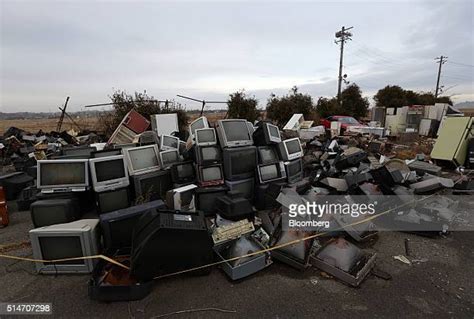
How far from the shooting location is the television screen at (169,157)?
4.30 m

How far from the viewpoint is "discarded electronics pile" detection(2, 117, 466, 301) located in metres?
2.20

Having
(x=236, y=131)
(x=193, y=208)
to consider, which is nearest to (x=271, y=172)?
(x=236, y=131)

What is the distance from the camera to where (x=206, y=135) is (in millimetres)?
4098

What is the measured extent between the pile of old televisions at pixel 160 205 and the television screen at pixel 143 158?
0.05ft

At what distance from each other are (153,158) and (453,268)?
415cm

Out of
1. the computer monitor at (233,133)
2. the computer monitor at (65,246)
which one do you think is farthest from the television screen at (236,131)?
the computer monitor at (65,246)

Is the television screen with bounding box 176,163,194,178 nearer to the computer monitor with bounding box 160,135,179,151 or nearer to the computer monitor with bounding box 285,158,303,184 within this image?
the computer monitor with bounding box 160,135,179,151

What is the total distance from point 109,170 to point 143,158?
678 millimetres

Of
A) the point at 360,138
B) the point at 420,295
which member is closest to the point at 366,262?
the point at 420,295

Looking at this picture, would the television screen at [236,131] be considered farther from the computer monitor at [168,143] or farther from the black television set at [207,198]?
the computer monitor at [168,143]

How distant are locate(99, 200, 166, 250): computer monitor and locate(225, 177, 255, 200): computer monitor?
1450 millimetres

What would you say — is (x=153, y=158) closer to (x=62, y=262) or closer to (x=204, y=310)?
(x=62, y=262)

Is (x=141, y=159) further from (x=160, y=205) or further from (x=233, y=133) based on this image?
(x=233, y=133)

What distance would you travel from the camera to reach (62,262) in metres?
2.45
